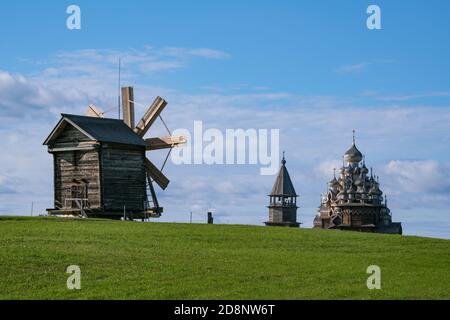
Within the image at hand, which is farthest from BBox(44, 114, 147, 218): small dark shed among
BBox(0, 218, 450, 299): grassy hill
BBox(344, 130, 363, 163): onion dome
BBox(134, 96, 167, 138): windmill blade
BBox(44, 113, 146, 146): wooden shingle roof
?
BBox(344, 130, 363, 163): onion dome

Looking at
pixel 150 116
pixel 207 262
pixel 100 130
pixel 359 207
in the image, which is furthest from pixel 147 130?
pixel 359 207

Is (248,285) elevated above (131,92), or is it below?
below

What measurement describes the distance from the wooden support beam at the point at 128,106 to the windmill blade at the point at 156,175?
288 cm

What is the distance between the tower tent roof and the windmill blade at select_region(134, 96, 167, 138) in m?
53.7

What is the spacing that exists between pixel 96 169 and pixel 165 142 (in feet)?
20.9

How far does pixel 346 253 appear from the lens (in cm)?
3609

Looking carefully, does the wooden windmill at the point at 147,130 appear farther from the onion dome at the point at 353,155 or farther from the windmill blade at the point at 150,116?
the onion dome at the point at 353,155

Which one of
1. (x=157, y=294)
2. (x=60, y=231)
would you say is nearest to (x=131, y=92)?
(x=60, y=231)

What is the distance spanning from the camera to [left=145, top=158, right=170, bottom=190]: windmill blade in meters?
57.3

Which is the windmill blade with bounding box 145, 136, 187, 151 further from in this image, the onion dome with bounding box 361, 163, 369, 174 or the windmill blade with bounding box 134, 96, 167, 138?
the onion dome with bounding box 361, 163, 369, 174

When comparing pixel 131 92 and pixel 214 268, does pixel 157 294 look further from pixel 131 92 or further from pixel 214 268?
pixel 131 92

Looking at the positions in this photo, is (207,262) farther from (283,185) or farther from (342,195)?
(342,195)

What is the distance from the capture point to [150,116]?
57.8 metres
